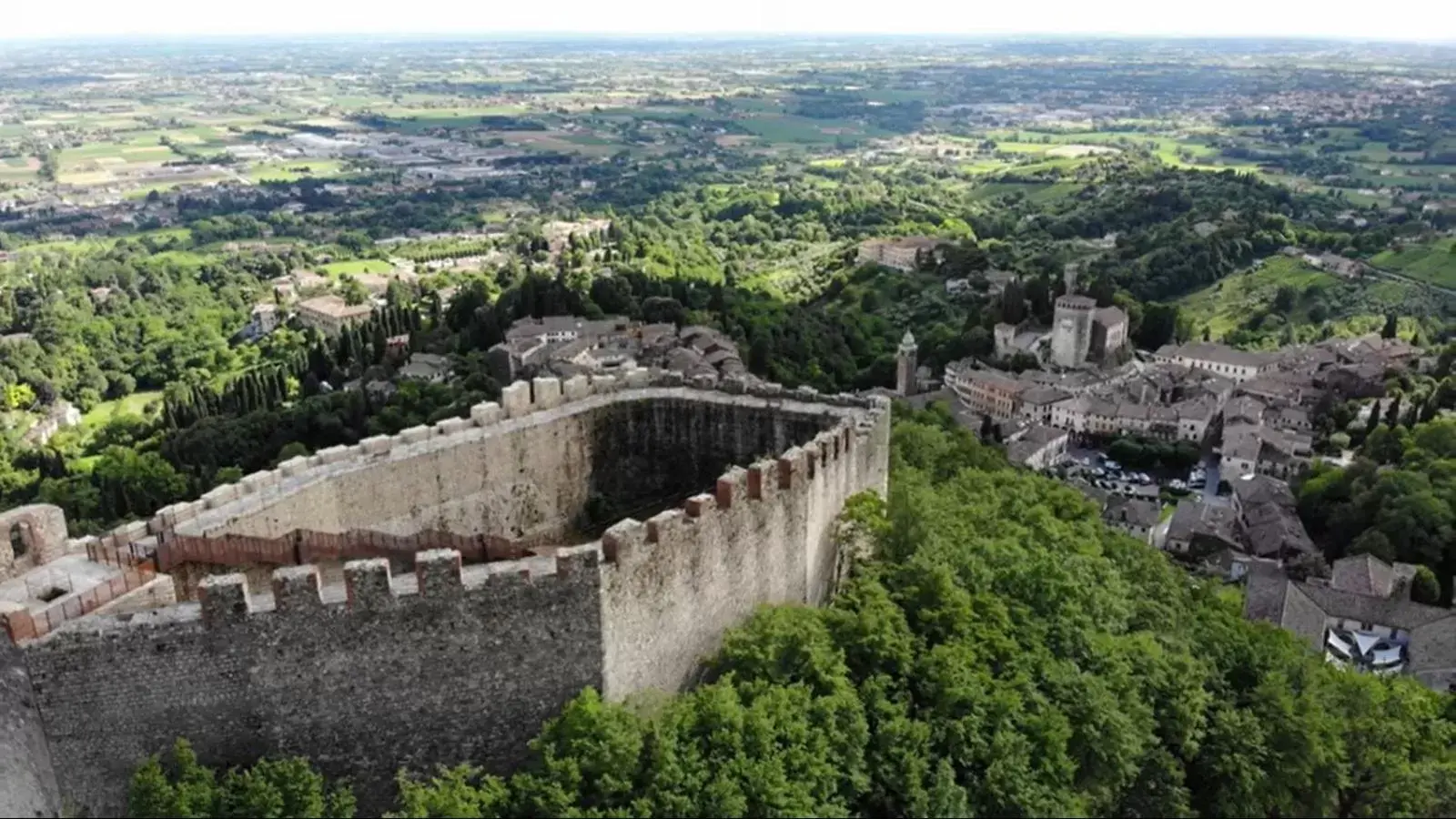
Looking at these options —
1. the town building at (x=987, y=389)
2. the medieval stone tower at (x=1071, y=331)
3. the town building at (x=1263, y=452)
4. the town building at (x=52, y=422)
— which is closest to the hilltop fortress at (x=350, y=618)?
the town building at (x=1263, y=452)

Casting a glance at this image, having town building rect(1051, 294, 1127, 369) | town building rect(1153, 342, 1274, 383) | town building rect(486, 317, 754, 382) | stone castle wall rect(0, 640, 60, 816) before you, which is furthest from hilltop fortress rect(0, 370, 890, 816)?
town building rect(1153, 342, 1274, 383)

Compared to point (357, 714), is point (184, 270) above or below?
below

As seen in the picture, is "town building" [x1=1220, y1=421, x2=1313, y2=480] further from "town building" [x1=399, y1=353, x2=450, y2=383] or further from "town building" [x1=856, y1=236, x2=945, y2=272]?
"town building" [x1=856, y1=236, x2=945, y2=272]

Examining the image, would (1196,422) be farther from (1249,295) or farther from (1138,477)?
(1249,295)

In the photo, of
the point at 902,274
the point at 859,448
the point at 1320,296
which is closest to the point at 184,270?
the point at 902,274

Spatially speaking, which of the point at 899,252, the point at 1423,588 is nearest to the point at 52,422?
the point at 899,252

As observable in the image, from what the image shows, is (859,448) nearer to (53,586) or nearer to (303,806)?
(303,806)
